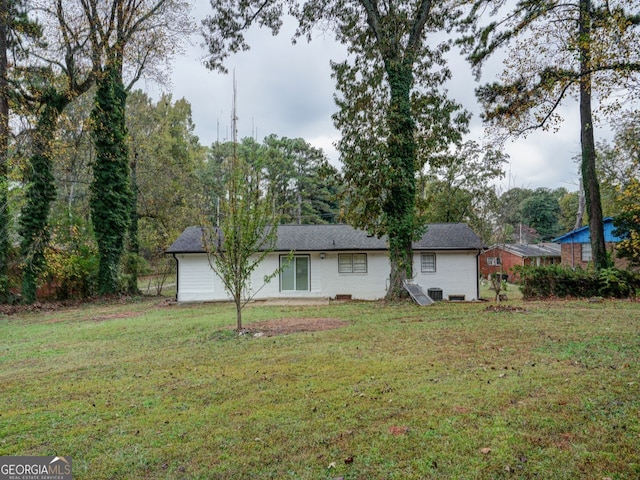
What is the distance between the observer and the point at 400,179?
12062mm

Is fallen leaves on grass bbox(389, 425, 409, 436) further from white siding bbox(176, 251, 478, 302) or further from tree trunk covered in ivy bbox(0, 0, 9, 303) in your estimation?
tree trunk covered in ivy bbox(0, 0, 9, 303)

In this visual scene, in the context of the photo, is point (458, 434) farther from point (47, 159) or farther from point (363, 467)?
point (47, 159)

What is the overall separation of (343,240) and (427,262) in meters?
3.87

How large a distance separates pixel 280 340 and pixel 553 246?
1516 inches

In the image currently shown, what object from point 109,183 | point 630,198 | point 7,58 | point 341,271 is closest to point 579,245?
point 630,198

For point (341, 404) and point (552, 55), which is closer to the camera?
point (341, 404)

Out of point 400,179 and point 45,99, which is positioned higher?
point 45,99

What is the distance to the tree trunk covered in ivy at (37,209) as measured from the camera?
14609 millimetres

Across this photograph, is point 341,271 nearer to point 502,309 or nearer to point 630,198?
point 502,309

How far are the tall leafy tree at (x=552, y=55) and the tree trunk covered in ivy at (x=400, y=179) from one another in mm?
2351

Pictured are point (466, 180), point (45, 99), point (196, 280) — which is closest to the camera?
point (45, 99)

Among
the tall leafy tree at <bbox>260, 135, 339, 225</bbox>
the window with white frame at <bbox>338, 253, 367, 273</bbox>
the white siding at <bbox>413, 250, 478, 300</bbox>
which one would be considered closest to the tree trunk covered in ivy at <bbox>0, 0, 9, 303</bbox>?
the window with white frame at <bbox>338, 253, 367, 273</bbox>

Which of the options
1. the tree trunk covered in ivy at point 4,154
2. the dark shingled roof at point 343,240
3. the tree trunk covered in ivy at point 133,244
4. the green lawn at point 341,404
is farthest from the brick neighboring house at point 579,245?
the tree trunk covered in ivy at point 4,154

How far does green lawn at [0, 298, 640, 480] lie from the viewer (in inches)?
109
